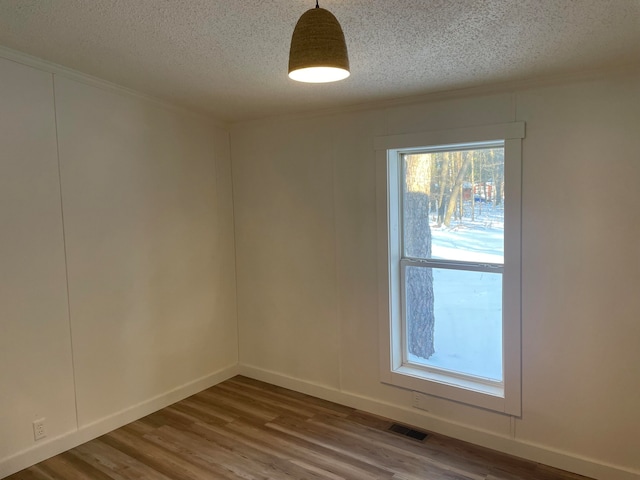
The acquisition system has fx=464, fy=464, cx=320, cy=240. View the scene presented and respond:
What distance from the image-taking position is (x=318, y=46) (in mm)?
1470

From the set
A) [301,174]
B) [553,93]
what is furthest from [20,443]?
[553,93]

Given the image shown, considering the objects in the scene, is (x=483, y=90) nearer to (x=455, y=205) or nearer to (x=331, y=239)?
(x=455, y=205)

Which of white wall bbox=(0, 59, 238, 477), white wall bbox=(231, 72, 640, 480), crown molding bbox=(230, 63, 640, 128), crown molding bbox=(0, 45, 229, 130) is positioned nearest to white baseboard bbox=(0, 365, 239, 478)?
white wall bbox=(0, 59, 238, 477)

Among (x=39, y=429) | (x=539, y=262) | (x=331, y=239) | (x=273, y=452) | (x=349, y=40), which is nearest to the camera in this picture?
(x=349, y=40)

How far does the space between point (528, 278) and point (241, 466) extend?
2.08 meters

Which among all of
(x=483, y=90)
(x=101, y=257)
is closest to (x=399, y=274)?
(x=483, y=90)

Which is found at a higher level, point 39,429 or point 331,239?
point 331,239

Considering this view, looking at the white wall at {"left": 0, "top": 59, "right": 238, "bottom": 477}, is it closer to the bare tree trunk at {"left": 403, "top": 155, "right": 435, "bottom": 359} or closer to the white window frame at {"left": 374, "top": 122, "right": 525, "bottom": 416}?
the white window frame at {"left": 374, "top": 122, "right": 525, "bottom": 416}

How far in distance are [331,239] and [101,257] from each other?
165 centimetres

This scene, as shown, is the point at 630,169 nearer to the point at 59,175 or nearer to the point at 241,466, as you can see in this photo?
the point at 241,466

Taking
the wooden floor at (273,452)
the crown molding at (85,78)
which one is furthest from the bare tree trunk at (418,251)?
the crown molding at (85,78)

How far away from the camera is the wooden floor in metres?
2.74

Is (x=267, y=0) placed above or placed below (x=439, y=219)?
above

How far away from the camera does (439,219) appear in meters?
3.23
